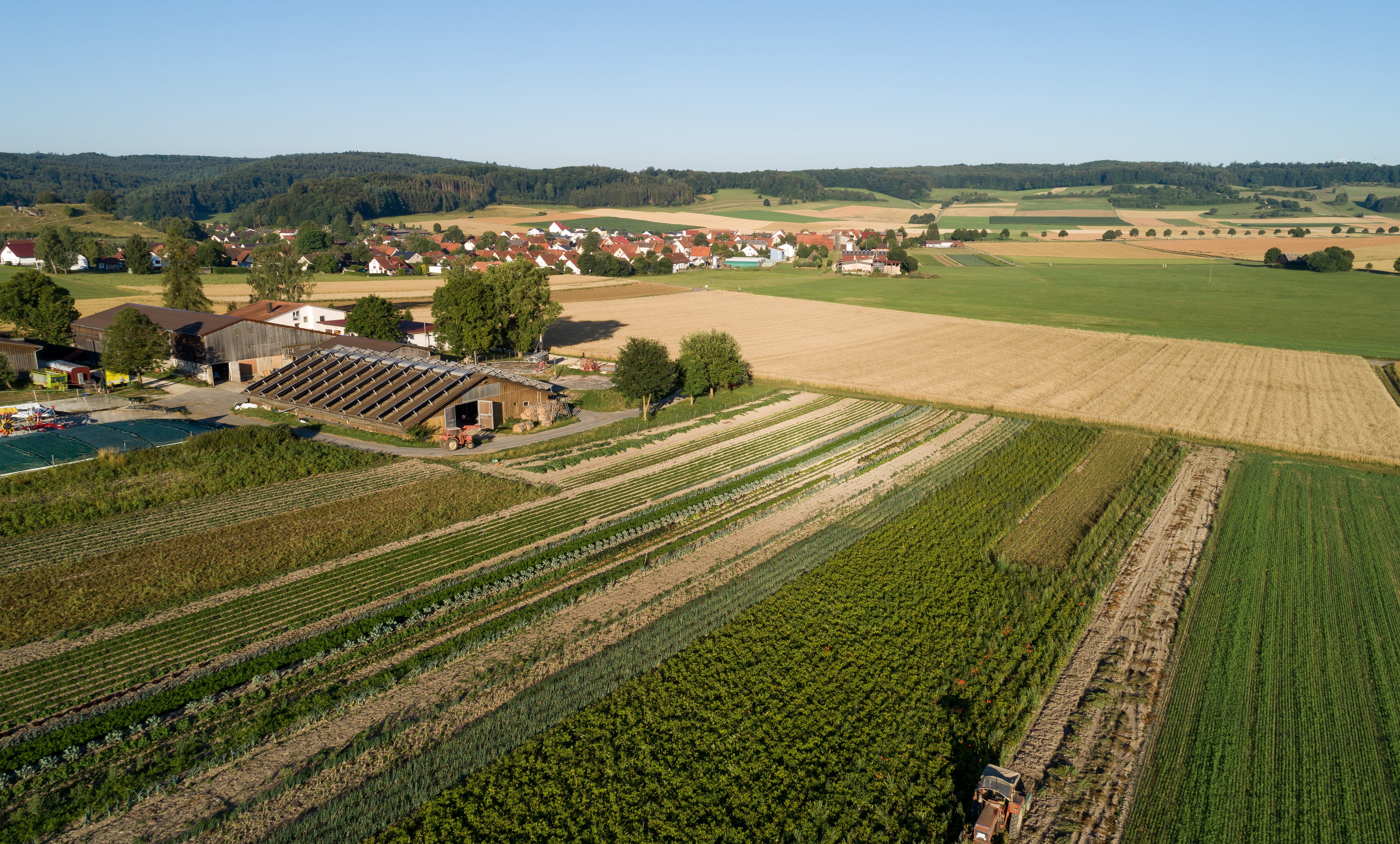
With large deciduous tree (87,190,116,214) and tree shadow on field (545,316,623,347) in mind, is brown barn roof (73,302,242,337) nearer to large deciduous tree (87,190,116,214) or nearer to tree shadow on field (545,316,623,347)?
tree shadow on field (545,316,623,347)

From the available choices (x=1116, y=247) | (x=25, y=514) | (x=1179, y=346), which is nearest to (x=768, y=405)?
(x=25, y=514)

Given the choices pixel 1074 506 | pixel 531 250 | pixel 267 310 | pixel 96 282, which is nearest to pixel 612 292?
pixel 531 250

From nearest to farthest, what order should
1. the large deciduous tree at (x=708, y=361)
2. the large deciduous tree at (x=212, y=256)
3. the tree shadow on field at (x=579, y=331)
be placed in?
1. the large deciduous tree at (x=708, y=361)
2. the tree shadow on field at (x=579, y=331)
3. the large deciduous tree at (x=212, y=256)

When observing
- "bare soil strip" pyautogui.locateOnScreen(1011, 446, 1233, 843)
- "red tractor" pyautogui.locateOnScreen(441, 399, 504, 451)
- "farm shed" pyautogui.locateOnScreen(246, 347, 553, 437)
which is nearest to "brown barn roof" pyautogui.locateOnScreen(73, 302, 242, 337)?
"farm shed" pyautogui.locateOnScreen(246, 347, 553, 437)

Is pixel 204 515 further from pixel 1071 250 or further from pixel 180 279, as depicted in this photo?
pixel 1071 250

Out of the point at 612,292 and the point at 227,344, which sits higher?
the point at 612,292

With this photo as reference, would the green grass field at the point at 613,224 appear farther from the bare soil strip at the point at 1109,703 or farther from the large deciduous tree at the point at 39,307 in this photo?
the bare soil strip at the point at 1109,703

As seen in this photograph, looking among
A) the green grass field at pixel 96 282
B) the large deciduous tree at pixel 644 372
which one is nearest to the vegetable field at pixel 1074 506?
the large deciduous tree at pixel 644 372
